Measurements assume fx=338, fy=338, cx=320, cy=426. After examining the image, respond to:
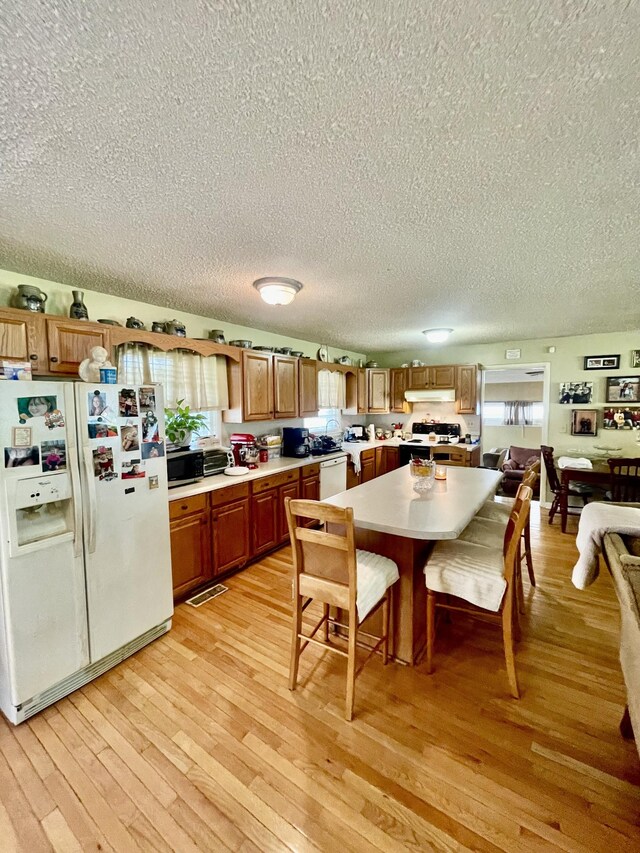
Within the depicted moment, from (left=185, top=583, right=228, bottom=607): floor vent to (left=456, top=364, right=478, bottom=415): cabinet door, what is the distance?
442cm

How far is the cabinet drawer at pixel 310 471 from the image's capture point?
→ 13.3ft

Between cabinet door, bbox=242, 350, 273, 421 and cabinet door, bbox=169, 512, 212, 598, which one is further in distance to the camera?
cabinet door, bbox=242, 350, 273, 421

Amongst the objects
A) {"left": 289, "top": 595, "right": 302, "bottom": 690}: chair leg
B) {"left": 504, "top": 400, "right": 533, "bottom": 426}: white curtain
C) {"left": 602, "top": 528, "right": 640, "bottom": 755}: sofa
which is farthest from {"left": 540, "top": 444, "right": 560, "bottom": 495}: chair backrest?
{"left": 289, "top": 595, "right": 302, "bottom": 690}: chair leg

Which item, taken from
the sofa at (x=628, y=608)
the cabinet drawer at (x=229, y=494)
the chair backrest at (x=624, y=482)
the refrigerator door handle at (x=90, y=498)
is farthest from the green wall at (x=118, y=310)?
the chair backrest at (x=624, y=482)

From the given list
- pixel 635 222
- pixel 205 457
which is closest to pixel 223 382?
pixel 205 457

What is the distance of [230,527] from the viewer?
3143 mm

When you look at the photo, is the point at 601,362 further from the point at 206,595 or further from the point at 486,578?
the point at 206,595

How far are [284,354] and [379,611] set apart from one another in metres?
3.14

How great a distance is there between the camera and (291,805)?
52.9 inches

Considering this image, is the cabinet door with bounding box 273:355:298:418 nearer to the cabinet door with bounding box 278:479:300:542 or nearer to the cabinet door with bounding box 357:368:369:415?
the cabinet door with bounding box 278:479:300:542

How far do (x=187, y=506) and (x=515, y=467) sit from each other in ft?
18.8

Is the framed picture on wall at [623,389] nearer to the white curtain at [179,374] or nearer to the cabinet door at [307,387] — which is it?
the cabinet door at [307,387]

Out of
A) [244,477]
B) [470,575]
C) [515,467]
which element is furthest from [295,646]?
[515,467]

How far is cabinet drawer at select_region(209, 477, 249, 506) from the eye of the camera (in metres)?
2.99
